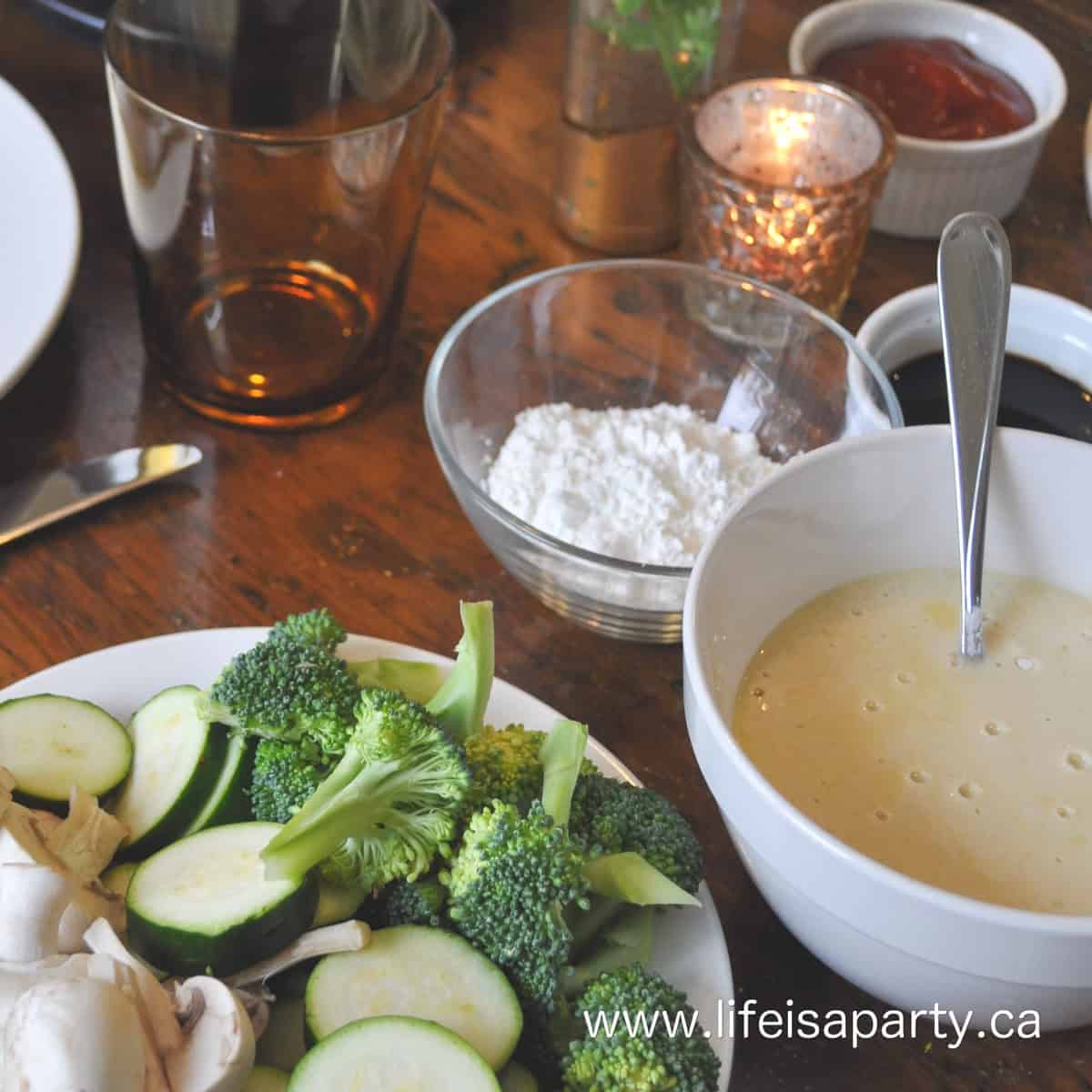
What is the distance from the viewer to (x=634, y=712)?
104 centimetres

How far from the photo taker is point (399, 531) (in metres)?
1.15

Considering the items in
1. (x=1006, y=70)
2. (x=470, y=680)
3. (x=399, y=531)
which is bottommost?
(x=399, y=531)

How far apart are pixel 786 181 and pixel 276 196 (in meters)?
0.50

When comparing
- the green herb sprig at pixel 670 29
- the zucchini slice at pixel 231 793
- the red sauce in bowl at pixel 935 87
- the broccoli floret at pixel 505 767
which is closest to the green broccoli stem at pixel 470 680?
the broccoli floret at pixel 505 767

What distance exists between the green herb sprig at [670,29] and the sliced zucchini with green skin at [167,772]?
749 millimetres

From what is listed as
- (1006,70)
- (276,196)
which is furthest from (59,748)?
(1006,70)

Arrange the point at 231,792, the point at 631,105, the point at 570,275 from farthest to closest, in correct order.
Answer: the point at 631,105 < the point at 570,275 < the point at 231,792

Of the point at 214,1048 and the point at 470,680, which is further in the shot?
the point at 470,680

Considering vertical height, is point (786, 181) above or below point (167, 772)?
above

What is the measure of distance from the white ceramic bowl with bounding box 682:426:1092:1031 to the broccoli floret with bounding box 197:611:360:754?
22 centimetres

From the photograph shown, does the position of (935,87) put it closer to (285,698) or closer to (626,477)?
(626,477)

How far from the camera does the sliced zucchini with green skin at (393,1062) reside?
70cm

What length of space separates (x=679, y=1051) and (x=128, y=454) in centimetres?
66

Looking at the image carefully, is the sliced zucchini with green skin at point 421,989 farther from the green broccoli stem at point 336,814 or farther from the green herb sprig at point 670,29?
the green herb sprig at point 670,29
